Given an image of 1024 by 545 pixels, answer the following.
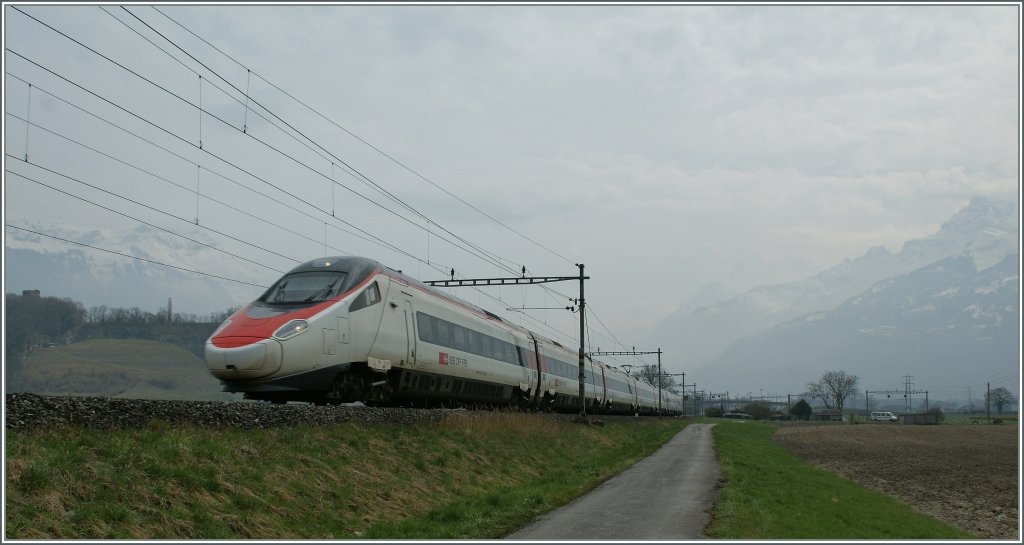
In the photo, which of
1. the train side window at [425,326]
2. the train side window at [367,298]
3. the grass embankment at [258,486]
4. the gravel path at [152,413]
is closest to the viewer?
the grass embankment at [258,486]

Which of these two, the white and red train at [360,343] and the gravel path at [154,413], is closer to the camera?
the gravel path at [154,413]

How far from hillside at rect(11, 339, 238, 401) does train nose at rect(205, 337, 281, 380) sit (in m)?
42.6

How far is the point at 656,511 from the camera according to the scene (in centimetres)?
1441

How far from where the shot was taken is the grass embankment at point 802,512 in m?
13.0

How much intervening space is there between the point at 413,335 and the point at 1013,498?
19192 millimetres

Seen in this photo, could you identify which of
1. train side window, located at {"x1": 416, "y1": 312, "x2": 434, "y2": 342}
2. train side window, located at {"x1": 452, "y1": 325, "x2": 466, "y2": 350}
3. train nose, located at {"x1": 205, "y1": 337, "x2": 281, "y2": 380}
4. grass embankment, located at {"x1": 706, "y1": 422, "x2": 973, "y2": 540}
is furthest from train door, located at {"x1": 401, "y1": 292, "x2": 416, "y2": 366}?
grass embankment, located at {"x1": 706, "y1": 422, "x2": 973, "y2": 540}

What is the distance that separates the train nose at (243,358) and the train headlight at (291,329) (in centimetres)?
22

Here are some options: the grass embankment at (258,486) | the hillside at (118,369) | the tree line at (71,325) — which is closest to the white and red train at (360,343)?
the grass embankment at (258,486)

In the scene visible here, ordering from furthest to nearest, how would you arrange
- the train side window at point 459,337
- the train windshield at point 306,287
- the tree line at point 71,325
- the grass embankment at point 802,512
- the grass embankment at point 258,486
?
the tree line at point 71,325
the train side window at point 459,337
the train windshield at point 306,287
the grass embankment at point 802,512
the grass embankment at point 258,486

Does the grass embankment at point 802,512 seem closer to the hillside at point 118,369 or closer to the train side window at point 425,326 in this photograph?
the train side window at point 425,326

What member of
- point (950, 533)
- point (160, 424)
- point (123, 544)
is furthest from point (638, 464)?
point (123, 544)

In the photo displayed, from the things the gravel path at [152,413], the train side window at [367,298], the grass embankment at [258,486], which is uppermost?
the train side window at [367,298]

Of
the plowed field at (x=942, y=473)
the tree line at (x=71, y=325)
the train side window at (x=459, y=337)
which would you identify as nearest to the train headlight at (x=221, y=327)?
the train side window at (x=459, y=337)

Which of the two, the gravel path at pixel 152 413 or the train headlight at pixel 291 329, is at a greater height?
the train headlight at pixel 291 329
